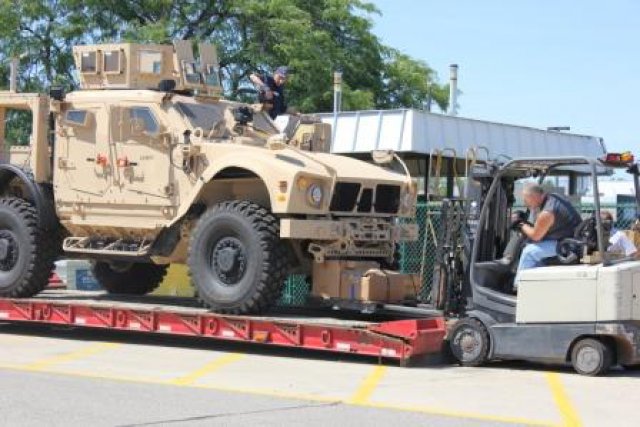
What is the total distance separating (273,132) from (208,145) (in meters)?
1.49

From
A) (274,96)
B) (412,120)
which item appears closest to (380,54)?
(412,120)

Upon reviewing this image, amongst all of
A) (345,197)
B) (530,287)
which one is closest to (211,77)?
(345,197)

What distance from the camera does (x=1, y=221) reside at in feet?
42.4

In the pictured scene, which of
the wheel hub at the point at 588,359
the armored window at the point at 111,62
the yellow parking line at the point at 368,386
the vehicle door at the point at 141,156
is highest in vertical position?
the armored window at the point at 111,62

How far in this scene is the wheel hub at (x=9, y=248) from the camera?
1287cm

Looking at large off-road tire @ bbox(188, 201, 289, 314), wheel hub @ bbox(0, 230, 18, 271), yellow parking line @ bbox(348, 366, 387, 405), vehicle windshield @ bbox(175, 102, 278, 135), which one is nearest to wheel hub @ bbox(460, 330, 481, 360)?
yellow parking line @ bbox(348, 366, 387, 405)

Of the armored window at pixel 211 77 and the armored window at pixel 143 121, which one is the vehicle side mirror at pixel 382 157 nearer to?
the armored window at pixel 211 77

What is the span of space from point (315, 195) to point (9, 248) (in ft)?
14.1

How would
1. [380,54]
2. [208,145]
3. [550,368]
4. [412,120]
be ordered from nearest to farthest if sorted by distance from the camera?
[550,368], [208,145], [412,120], [380,54]

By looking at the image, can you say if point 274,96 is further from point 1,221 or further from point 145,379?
point 145,379

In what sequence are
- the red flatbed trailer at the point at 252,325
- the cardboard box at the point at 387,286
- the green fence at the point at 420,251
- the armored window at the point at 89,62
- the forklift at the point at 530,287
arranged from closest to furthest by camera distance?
the forklift at the point at 530,287 < the red flatbed trailer at the point at 252,325 < the cardboard box at the point at 387,286 < the armored window at the point at 89,62 < the green fence at the point at 420,251

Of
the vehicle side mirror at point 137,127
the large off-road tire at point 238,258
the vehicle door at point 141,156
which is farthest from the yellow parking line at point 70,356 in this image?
the vehicle side mirror at point 137,127

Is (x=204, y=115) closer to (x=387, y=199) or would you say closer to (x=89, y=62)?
(x=89, y=62)

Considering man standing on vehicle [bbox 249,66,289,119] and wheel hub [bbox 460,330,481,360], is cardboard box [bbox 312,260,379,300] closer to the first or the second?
wheel hub [bbox 460,330,481,360]
